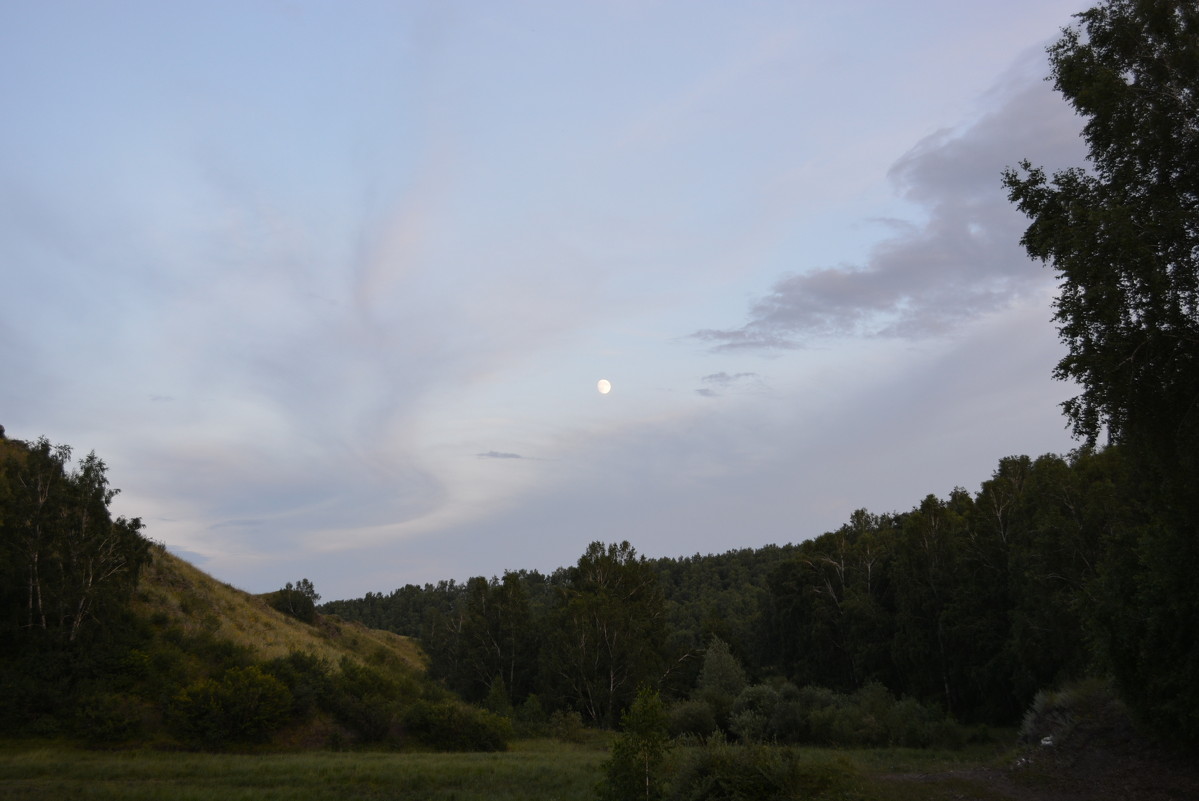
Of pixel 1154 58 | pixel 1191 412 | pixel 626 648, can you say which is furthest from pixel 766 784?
pixel 626 648

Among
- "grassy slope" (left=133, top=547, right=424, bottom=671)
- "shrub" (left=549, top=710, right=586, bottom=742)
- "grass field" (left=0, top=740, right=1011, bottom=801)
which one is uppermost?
"grassy slope" (left=133, top=547, right=424, bottom=671)

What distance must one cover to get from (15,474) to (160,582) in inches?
594

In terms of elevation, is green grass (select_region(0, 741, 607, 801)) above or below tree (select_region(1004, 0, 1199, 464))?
below

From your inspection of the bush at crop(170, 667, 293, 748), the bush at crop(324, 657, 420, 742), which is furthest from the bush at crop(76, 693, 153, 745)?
the bush at crop(324, 657, 420, 742)

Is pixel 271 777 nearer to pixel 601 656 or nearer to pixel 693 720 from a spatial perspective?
pixel 693 720

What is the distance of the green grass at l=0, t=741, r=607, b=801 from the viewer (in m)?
22.2

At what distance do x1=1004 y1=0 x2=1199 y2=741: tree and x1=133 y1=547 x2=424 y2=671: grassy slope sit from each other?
42220mm

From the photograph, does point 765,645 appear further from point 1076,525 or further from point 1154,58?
point 1154,58

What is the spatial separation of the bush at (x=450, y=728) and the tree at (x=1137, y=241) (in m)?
Result: 33.7

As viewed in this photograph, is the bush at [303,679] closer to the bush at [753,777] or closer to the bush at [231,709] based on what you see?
the bush at [231,709]

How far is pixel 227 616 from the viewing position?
47.4m

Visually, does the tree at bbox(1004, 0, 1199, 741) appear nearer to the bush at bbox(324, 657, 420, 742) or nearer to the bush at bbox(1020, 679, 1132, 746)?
the bush at bbox(1020, 679, 1132, 746)

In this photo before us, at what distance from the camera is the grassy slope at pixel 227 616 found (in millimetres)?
41188

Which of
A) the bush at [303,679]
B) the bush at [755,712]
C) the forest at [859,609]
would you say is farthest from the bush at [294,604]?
the bush at [755,712]
